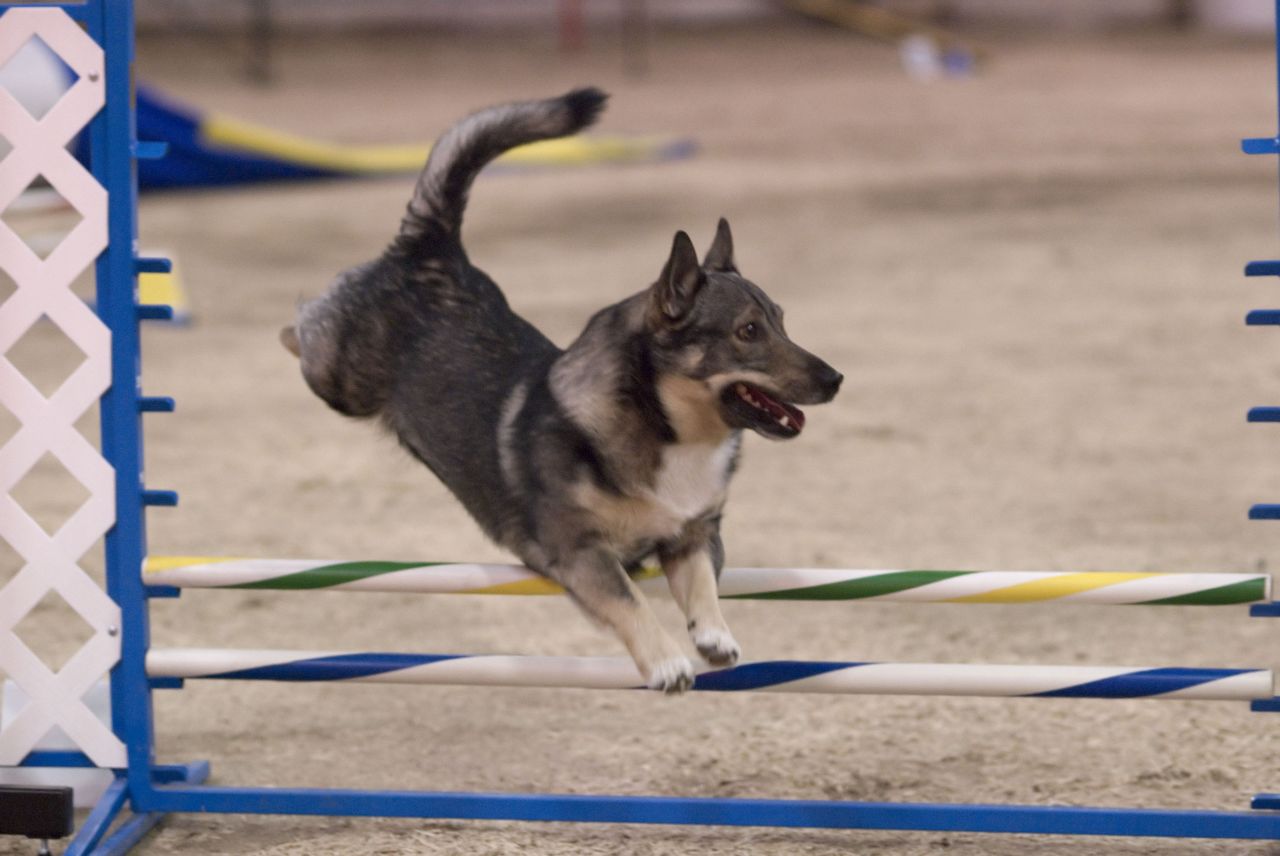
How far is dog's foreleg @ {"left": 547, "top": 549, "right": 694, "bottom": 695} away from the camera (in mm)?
3236

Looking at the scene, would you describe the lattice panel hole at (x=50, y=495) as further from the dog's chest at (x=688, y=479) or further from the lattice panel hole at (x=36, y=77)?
the lattice panel hole at (x=36, y=77)

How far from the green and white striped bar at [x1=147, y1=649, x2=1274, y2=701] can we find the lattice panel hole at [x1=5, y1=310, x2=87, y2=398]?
509 cm

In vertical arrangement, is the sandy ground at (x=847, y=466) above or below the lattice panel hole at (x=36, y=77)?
below

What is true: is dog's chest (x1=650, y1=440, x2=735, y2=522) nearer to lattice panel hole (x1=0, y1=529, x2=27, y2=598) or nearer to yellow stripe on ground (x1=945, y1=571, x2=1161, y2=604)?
yellow stripe on ground (x1=945, y1=571, x2=1161, y2=604)

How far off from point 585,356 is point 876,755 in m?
1.44

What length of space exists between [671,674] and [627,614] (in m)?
0.15

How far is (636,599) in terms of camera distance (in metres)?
3.29

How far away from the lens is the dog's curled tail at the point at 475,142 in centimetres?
363

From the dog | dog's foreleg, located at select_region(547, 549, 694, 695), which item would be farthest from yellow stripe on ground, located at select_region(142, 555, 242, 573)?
dog's foreleg, located at select_region(547, 549, 694, 695)

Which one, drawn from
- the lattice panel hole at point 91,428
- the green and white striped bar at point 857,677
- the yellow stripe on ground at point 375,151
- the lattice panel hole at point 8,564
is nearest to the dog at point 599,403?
the green and white striped bar at point 857,677

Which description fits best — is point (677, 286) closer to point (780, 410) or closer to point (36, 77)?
point (780, 410)

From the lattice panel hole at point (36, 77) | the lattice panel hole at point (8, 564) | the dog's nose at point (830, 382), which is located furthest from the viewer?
the lattice panel hole at point (36, 77)

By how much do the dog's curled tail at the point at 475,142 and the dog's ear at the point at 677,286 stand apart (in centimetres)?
57

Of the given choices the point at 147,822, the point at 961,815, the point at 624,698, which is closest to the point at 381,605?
the point at 624,698
